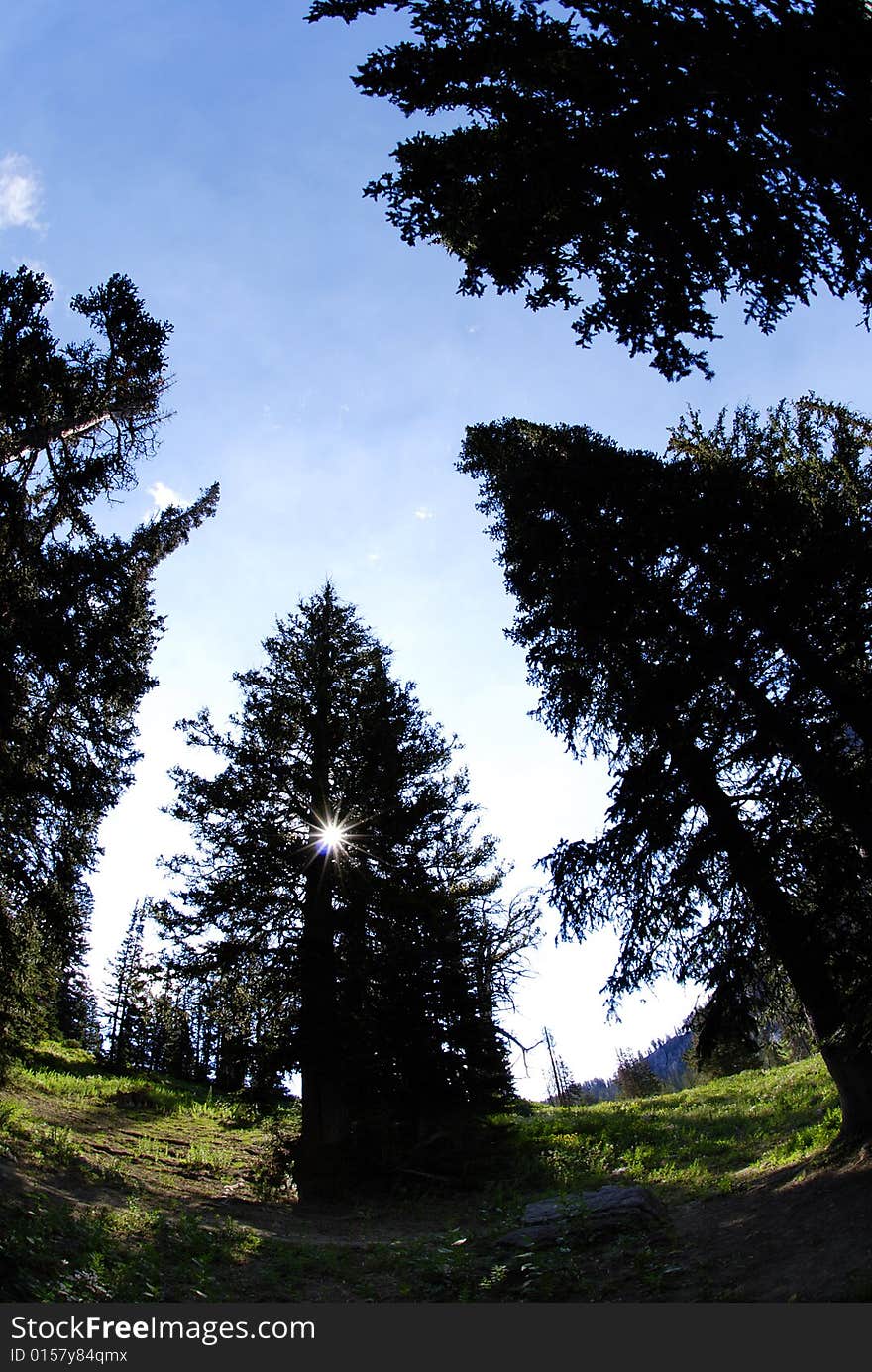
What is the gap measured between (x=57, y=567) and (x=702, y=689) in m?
11.5

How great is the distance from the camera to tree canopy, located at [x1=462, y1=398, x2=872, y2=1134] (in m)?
8.96

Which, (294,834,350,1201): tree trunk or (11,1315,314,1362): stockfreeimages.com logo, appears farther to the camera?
(294,834,350,1201): tree trunk

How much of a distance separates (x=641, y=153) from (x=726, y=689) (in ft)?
24.1

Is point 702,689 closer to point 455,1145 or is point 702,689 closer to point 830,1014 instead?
point 830,1014

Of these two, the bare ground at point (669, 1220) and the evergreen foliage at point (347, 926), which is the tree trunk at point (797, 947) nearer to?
the bare ground at point (669, 1220)

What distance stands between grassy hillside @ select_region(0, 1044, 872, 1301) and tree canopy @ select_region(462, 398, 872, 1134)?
3.03 metres

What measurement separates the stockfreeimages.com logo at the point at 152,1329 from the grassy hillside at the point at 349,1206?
1.50ft

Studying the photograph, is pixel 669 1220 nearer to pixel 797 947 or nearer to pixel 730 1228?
pixel 730 1228

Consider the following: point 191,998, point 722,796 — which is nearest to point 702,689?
point 722,796

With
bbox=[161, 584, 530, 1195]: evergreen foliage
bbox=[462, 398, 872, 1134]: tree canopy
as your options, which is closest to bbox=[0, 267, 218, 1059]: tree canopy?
bbox=[161, 584, 530, 1195]: evergreen foliage

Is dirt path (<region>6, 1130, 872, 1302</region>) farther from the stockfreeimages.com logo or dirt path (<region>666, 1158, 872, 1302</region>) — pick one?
the stockfreeimages.com logo

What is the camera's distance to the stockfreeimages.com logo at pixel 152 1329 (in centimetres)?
520

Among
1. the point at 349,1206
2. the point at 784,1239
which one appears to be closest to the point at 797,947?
the point at 784,1239

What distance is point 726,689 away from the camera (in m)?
10.9
